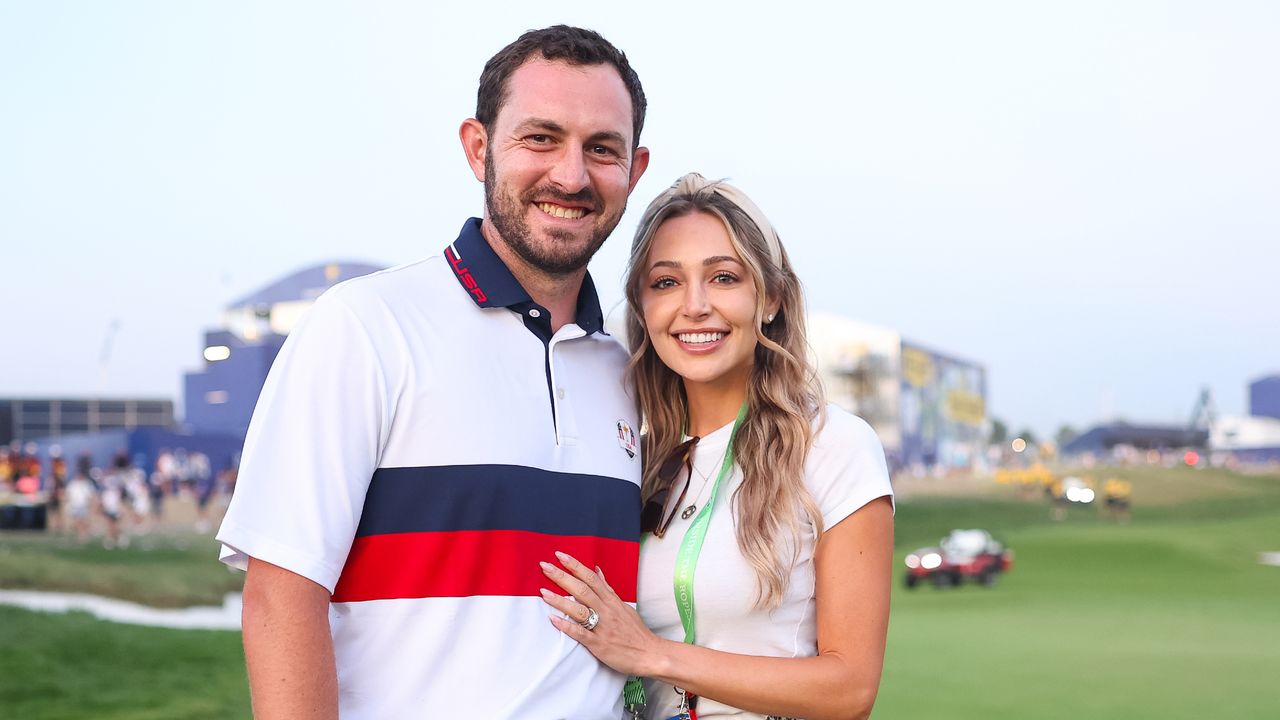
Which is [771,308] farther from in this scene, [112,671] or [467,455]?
[112,671]

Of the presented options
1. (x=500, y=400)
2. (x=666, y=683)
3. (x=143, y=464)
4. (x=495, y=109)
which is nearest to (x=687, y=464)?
(x=666, y=683)

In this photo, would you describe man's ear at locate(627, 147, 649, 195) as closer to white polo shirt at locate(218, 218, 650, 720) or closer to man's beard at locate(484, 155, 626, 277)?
man's beard at locate(484, 155, 626, 277)

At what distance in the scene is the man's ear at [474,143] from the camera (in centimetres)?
289

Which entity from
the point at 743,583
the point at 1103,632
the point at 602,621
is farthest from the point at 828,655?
the point at 1103,632

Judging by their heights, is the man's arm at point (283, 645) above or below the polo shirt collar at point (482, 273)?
below

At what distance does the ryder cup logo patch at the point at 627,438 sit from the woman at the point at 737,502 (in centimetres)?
24

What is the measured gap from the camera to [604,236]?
290 centimetres

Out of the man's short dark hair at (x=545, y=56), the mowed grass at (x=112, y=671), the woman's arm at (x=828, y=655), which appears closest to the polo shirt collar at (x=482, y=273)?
the man's short dark hair at (x=545, y=56)

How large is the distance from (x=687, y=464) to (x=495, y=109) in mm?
1105

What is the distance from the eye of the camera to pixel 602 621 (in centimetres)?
269

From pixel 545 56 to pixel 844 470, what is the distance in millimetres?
1255

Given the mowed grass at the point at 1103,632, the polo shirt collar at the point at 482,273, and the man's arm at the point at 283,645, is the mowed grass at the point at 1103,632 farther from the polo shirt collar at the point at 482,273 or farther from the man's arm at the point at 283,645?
the man's arm at the point at 283,645

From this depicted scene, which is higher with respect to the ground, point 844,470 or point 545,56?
point 545,56

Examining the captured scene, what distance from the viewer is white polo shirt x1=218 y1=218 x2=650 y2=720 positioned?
7.59ft
